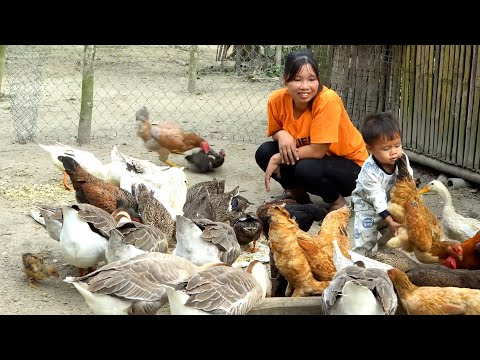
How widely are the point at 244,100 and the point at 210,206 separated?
16.3 feet

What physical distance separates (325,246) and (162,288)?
1053 millimetres

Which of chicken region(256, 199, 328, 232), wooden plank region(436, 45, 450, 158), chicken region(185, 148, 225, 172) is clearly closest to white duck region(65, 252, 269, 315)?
chicken region(256, 199, 328, 232)

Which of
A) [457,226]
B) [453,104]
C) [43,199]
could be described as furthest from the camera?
[453,104]

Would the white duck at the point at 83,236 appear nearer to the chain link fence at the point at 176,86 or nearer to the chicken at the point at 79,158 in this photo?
the chicken at the point at 79,158

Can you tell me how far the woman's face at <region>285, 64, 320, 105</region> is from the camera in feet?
18.4

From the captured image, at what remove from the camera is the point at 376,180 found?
4.89 m

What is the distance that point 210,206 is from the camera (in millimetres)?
5699

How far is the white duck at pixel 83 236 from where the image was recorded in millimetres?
4605

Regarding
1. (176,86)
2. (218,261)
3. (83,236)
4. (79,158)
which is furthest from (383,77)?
(83,236)

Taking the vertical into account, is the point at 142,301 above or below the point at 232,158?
below

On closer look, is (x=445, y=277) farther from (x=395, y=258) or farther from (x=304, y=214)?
(x=304, y=214)

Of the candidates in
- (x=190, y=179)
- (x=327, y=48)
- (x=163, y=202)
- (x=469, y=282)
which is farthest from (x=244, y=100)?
(x=469, y=282)

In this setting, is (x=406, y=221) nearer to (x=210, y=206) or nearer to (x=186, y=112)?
(x=210, y=206)

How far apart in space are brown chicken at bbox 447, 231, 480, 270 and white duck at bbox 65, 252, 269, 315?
128 centimetres
